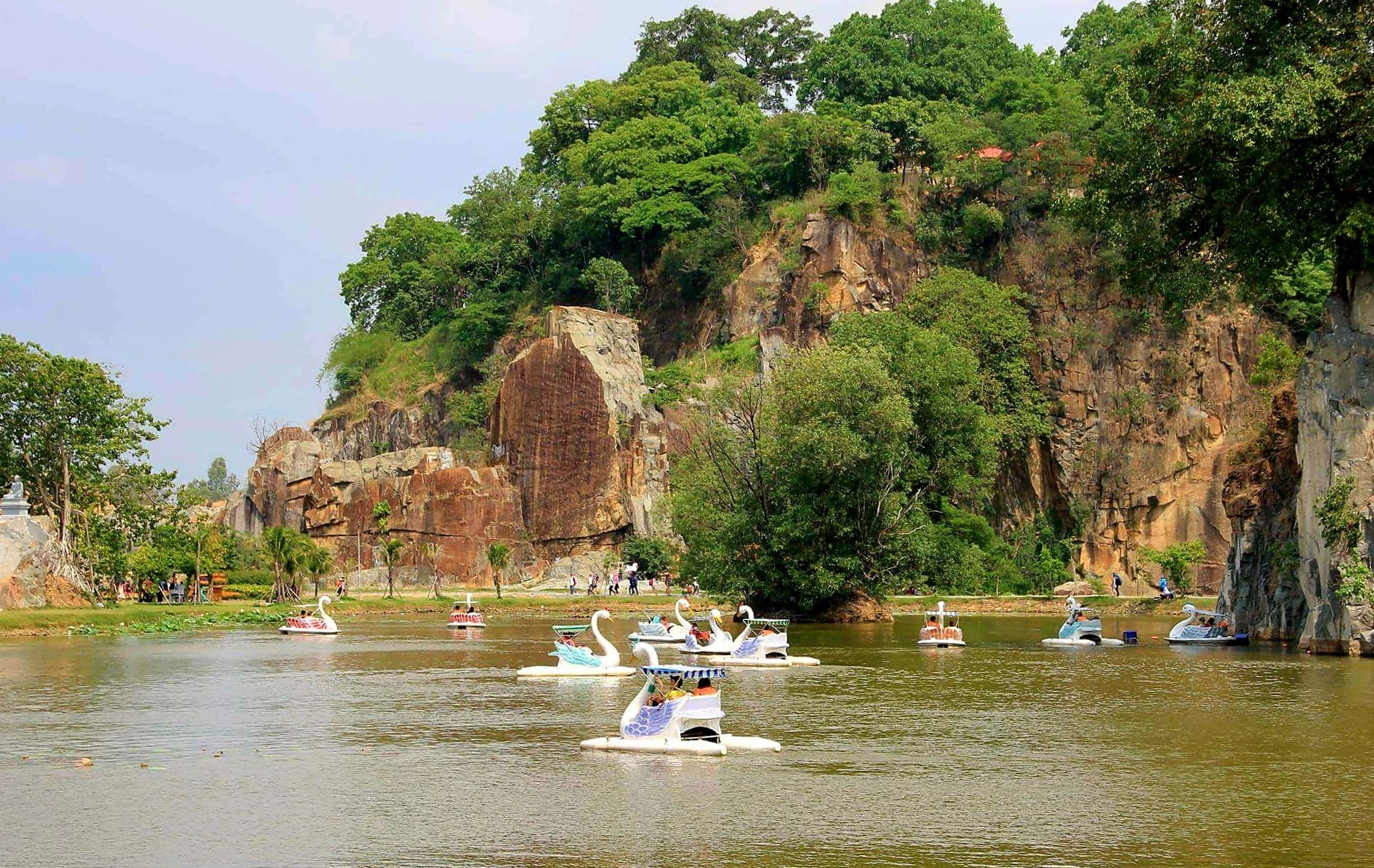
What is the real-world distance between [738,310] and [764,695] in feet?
211

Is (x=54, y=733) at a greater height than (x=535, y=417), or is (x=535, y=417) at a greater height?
(x=535, y=417)

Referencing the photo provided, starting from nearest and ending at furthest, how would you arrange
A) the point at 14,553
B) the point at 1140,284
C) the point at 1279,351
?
1. the point at 1140,284
2. the point at 14,553
3. the point at 1279,351

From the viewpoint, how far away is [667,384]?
9194 cm

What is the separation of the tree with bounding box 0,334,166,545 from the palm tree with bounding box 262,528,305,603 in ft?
28.5

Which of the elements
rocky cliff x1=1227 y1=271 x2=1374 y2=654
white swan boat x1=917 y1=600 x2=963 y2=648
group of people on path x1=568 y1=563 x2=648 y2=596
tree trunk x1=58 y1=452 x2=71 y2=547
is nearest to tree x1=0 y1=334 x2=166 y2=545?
tree trunk x1=58 y1=452 x2=71 y2=547

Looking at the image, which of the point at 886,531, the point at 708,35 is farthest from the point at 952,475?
the point at 708,35

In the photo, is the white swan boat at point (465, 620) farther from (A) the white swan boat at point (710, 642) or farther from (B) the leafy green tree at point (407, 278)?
(B) the leafy green tree at point (407, 278)

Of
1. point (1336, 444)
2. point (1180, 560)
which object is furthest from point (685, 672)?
point (1180, 560)

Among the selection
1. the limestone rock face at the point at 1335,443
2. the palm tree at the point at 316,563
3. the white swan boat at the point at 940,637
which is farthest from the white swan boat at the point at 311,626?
the limestone rock face at the point at 1335,443

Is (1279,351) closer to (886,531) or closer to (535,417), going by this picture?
(886,531)

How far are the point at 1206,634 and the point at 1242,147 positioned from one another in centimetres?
1665

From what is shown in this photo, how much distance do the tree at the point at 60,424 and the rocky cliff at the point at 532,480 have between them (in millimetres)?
22985

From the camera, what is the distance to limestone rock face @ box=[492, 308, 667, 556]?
278ft

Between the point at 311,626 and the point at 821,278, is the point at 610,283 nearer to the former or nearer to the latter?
the point at 821,278
